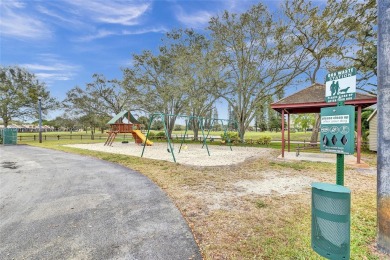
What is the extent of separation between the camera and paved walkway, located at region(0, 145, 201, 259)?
280 cm

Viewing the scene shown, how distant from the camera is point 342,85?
289 cm

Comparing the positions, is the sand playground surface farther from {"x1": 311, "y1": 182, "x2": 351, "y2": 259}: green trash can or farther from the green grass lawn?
{"x1": 311, "y1": 182, "x2": 351, "y2": 259}: green trash can

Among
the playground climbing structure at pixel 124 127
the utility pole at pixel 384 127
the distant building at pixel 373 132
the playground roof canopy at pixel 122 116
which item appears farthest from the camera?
the playground roof canopy at pixel 122 116

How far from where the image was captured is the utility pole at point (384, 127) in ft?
8.68

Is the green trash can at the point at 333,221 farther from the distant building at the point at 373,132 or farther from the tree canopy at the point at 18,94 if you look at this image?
the tree canopy at the point at 18,94

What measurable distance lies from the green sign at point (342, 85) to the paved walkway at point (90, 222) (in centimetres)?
280

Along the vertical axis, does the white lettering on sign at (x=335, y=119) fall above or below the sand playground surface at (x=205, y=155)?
above

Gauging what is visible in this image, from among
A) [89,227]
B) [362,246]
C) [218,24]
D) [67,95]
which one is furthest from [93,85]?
[362,246]

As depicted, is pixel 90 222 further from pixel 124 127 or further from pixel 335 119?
pixel 124 127

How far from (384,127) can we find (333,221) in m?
1.36

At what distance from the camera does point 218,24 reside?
66.8 feet

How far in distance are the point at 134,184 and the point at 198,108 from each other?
19.5 metres

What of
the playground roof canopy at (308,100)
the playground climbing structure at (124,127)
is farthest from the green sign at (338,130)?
the playground climbing structure at (124,127)

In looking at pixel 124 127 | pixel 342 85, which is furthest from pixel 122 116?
pixel 342 85
